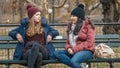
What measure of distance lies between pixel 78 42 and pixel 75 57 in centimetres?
32

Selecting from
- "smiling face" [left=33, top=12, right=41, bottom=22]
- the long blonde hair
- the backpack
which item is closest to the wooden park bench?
the backpack

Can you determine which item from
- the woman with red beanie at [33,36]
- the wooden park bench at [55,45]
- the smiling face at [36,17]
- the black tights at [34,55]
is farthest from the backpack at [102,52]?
the smiling face at [36,17]

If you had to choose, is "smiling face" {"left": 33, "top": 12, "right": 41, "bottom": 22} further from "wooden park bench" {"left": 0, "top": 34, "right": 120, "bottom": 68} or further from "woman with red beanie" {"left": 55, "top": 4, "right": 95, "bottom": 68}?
"wooden park bench" {"left": 0, "top": 34, "right": 120, "bottom": 68}

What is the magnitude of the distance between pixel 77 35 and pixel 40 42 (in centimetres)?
65

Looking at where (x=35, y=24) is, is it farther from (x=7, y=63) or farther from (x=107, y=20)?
(x=107, y=20)

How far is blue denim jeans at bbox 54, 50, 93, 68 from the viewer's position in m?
7.97

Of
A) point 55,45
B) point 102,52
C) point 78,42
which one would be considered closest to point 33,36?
point 78,42

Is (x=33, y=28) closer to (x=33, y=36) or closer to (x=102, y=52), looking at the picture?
(x=33, y=36)

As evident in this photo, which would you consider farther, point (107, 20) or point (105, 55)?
point (107, 20)

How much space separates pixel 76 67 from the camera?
7.92 meters

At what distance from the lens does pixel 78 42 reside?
26.9 ft

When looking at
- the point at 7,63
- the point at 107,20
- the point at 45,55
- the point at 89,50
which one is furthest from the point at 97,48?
the point at 107,20

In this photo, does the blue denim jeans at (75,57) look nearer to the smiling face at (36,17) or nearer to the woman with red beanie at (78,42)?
the woman with red beanie at (78,42)

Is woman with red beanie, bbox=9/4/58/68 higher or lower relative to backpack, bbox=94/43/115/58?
higher
